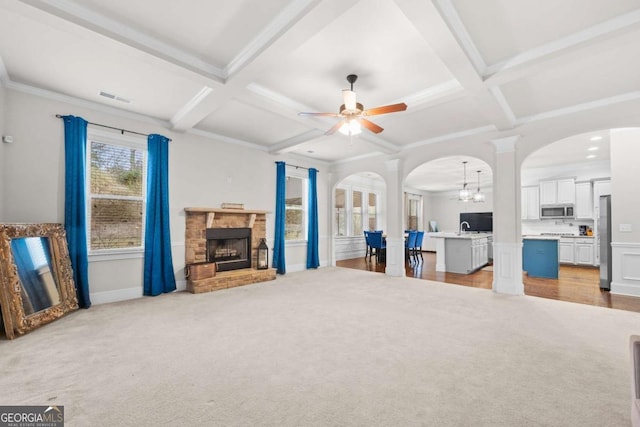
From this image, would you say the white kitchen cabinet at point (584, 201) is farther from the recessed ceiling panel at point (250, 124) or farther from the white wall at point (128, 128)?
the white wall at point (128, 128)

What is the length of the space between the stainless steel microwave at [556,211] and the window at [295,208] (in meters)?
6.72

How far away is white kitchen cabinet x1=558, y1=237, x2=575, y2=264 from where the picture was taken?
728 centimetres

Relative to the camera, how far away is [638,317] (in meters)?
3.35

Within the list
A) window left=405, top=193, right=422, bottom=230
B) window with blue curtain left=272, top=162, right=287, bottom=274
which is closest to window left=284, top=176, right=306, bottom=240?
window with blue curtain left=272, top=162, right=287, bottom=274

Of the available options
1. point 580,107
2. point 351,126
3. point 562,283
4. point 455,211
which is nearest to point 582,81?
point 580,107

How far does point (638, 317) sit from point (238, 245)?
5854 millimetres

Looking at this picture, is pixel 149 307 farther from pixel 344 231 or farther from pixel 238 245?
pixel 344 231

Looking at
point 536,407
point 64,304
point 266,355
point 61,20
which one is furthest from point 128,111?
point 536,407

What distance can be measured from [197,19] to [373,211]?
8.48m

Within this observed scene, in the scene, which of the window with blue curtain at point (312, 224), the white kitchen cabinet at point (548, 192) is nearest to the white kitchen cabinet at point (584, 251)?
the white kitchen cabinet at point (548, 192)

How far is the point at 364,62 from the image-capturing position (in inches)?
112

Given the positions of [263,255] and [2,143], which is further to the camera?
[263,255]

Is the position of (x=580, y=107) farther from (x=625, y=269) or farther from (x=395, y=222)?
(x=395, y=222)

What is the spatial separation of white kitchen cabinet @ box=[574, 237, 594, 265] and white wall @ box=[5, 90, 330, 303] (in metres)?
7.72
